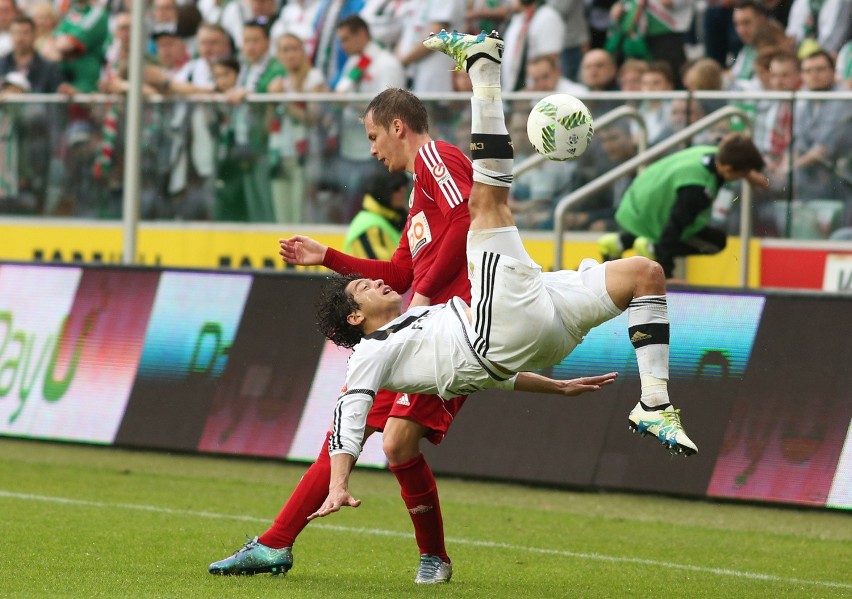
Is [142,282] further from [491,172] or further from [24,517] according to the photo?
[491,172]

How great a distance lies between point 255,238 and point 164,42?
11.4ft

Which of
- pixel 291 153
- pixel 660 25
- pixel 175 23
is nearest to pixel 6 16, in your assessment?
pixel 175 23

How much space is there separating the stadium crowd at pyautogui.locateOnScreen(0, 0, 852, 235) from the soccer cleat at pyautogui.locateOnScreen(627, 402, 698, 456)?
5143 millimetres

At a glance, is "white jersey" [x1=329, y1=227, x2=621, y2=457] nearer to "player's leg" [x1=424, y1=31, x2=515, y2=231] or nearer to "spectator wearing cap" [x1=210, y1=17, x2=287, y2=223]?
"player's leg" [x1=424, y1=31, x2=515, y2=231]

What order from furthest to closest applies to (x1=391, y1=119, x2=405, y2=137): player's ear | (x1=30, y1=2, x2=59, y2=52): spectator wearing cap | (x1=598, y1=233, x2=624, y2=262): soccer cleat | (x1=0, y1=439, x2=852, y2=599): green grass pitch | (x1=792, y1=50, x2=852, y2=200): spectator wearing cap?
(x1=30, y1=2, x2=59, y2=52): spectator wearing cap → (x1=598, y1=233, x2=624, y2=262): soccer cleat → (x1=792, y1=50, x2=852, y2=200): spectator wearing cap → (x1=391, y1=119, x2=405, y2=137): player's ear → (x1=0, y1=439, x2=852, y2=599): green grass pitch

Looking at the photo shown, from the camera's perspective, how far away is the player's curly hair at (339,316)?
689 centimetres

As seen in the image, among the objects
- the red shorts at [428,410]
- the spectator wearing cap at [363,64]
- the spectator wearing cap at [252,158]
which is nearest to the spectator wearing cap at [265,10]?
the spectator wearing cap at [363,64]

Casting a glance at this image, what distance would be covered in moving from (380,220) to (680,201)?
2421 millimetres

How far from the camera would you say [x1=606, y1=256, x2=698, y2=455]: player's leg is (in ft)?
21.2

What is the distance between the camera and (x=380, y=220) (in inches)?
471

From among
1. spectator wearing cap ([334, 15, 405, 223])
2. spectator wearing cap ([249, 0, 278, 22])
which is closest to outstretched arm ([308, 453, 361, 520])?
spectator wearing cap ([334, 15, 405, 223])

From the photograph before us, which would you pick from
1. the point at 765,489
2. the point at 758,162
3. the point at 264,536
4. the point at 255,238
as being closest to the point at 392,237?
the point at 255,238

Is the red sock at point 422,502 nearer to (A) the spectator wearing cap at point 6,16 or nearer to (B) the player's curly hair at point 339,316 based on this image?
(B) the player's curly hair at point 339,316

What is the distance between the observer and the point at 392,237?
1192 centimetres
